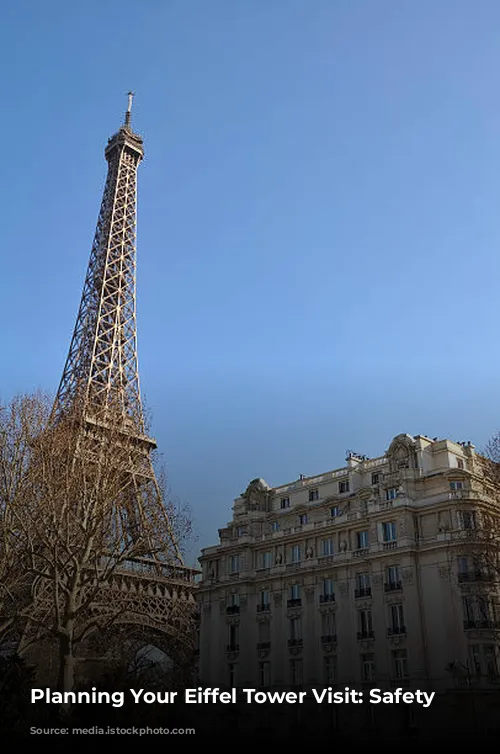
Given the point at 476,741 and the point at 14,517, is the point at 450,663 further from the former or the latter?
the point at 14,517

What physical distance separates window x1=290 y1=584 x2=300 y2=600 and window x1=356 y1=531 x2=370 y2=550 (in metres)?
5.37

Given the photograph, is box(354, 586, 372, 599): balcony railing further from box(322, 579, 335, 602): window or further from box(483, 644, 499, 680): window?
box(483, 644, 499, 680): window

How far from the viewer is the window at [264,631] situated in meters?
50.3

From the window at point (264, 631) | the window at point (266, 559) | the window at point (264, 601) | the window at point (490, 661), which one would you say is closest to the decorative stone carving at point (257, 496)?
the window at point (266, 559)

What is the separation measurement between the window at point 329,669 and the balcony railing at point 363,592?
4080 mm

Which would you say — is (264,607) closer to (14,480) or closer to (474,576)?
(474,576)


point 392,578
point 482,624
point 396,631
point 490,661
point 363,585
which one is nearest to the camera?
point 490,661

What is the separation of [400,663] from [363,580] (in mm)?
5675

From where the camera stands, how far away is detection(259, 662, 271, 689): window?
161ft

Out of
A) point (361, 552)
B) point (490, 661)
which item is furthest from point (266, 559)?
point (490, 661)

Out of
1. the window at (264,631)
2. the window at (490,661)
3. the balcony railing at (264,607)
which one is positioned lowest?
the window at (490,661)

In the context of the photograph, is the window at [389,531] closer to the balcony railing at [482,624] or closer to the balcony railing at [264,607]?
the balcony railing at [482,624]

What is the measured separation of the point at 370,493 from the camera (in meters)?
49.7

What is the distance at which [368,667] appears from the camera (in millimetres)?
44000
